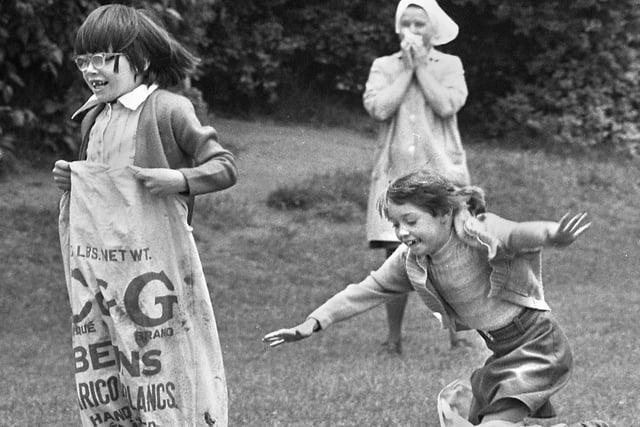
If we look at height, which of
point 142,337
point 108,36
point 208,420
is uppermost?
point 108,36

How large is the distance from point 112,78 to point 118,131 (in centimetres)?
17

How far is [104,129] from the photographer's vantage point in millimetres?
4441

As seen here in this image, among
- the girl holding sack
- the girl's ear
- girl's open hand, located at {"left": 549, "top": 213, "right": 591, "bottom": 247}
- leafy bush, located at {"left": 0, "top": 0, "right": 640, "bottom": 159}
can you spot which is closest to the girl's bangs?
the girl holding sack

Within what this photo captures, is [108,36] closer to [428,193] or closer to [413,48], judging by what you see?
[428,193]

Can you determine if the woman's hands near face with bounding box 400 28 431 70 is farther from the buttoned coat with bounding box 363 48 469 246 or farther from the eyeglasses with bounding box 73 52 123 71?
the eyeglasses with bounding box 73 52 123 71

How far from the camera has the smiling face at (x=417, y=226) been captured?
4293mm

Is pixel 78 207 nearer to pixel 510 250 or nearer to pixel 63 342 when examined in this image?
pixel 510 250

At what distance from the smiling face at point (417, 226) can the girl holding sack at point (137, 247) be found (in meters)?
0.55

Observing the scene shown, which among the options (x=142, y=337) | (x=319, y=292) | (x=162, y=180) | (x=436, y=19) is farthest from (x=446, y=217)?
(x=319, y=292)

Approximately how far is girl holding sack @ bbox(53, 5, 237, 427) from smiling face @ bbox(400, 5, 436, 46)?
3.04 metres

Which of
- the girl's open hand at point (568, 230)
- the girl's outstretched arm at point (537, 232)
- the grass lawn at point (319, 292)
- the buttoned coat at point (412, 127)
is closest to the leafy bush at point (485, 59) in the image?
the grass lawn at point (319, 292)

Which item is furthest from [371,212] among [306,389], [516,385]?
[516,385]

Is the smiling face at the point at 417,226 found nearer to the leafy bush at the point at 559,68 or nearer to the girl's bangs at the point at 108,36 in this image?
the girl's bangs at the point at 108,36

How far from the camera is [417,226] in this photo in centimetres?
430
